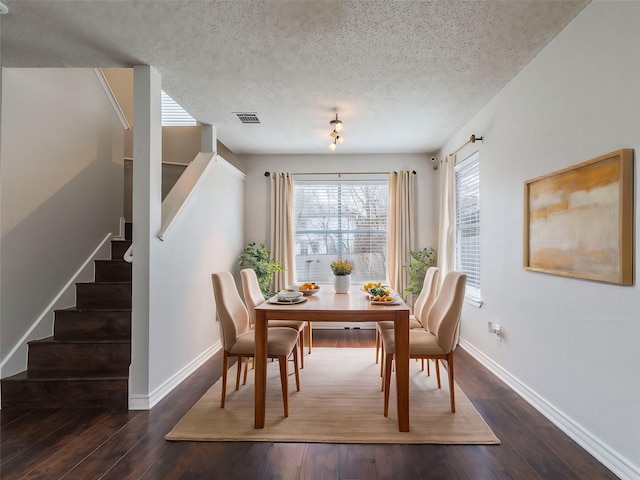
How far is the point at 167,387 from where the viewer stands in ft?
8.87

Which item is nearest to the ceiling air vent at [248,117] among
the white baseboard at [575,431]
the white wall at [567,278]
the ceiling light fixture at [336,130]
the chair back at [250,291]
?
the ceiling light fixture at [336,130]

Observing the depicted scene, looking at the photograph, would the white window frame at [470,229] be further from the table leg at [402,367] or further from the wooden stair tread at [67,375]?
the wooden stair tread at [67,375]

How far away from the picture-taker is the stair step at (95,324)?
2.77 metres

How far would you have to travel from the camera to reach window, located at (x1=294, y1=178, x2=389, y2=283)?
5051 millimetres

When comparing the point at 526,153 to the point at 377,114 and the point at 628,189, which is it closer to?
the point at 628,189

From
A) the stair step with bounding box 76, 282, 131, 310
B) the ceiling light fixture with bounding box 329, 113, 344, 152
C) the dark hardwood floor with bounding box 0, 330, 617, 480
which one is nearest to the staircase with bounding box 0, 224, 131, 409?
the stair step with bounding box 76, 282, 131, 310

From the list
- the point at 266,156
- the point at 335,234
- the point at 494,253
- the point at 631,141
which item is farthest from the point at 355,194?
the point at 631,141

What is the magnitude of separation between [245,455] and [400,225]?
366cm

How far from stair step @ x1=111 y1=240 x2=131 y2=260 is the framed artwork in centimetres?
383

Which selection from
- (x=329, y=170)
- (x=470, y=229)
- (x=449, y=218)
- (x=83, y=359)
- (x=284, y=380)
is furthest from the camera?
(x=329, y=170)

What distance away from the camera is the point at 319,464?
181cm

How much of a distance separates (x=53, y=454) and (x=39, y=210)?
191 cm

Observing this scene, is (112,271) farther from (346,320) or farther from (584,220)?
(584,220)

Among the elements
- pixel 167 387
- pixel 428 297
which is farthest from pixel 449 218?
pixel 167 387
